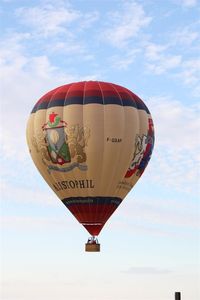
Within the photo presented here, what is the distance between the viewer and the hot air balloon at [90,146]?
136 feet

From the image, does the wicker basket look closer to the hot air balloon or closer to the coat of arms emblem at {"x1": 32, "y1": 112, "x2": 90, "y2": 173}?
the hot air balloon

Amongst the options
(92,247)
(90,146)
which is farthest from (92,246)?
(90,146)

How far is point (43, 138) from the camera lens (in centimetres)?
4259

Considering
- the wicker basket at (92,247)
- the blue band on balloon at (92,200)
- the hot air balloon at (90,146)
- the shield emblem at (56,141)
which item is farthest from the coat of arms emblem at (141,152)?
the wicker basket at (92,247)

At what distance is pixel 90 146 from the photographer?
135 feet

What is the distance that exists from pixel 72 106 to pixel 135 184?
7081mm

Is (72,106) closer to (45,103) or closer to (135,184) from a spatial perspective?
(45,103)

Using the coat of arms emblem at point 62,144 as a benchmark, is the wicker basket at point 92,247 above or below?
below

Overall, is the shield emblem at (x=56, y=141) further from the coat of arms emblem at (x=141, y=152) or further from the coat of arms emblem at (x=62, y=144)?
the coat of arms emblem at (x=141, y=152)

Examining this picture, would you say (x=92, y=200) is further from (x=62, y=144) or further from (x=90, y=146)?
(x=62, y=144)

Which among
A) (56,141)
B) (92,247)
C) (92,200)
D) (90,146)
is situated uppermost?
(56,141)

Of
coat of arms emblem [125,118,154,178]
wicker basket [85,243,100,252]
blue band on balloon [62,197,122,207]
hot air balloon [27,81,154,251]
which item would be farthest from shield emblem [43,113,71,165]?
wicker basket [85,243,100,252]

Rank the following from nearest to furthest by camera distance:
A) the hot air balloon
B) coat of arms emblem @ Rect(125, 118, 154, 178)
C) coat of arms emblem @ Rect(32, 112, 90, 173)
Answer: coat of arms emblem @ Rect(32, 112, 90, 173) → the hot air balloon → coat of arms emblem @ Rect(125, 118, 154, 178)

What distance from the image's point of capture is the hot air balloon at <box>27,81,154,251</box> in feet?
136
